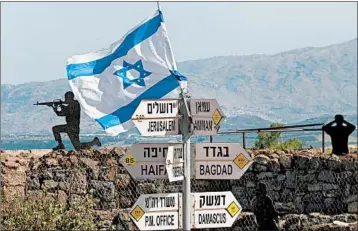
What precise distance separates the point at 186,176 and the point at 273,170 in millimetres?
6734

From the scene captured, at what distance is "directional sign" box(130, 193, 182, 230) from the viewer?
25.0 ft

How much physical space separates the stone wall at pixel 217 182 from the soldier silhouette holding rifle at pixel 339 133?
14.6 inches

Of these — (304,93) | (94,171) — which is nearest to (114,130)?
(94,171)

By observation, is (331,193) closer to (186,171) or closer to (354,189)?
(354,189)

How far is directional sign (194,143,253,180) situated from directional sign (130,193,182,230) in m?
0.33

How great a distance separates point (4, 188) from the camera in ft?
45.2

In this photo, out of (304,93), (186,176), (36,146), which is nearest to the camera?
(186,176)

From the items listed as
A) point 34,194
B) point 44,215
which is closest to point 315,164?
point 44,215

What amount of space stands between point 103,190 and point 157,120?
21.4 feet

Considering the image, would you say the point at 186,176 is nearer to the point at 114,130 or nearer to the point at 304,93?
the point at 114,130

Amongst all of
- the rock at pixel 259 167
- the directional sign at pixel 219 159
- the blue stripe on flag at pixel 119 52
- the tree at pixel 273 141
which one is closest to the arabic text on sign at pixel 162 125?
the directional sign at pixel 219 159

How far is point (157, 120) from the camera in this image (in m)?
7.62

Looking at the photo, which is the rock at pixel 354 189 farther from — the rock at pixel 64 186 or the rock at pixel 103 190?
the rock at pixel 64 186

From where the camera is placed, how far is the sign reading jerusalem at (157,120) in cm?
762
